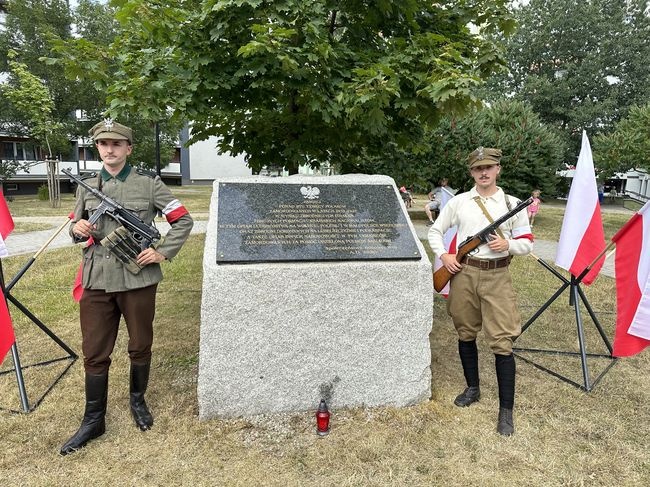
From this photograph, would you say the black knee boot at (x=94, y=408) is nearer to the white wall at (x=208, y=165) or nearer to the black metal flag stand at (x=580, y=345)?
the black metal flag stand at (x=580, y=345)

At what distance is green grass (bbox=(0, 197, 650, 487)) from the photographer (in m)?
2.80

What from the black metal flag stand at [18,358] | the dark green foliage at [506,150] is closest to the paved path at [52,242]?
the dark green foliage at [506,150]

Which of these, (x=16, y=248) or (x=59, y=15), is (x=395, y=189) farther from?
(x=59, y=15)

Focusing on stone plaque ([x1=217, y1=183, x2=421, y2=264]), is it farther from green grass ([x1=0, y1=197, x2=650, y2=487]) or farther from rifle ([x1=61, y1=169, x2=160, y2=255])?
green grass ([x1=0, y1=197, x2=650, y2=487])

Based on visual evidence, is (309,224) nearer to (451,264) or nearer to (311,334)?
(311,334)

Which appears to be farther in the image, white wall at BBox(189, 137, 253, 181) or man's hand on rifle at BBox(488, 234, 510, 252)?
white wall at BBox(189, 137, 253, 181)

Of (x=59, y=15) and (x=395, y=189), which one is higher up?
(x=59, y=15)

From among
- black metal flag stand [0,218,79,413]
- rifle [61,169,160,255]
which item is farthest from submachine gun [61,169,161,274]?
black metal flag stand [0,218,79,413]

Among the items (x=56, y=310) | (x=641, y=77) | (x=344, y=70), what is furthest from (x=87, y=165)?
(x=641, y=77)

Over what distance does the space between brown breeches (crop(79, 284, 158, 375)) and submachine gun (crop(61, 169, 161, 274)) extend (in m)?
0.23

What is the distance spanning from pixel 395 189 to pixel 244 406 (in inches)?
82.2

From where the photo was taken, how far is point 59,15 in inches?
922

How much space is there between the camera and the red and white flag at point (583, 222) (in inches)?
167

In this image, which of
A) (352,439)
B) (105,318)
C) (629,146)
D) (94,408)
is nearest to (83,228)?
(105,318)
